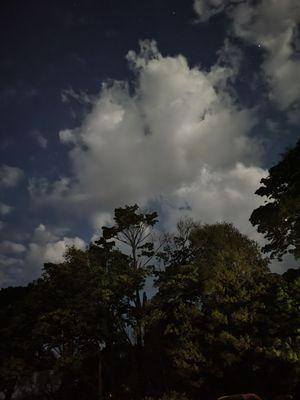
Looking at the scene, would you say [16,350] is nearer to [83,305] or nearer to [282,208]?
[83,305]

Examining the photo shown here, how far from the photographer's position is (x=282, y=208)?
16250 mm

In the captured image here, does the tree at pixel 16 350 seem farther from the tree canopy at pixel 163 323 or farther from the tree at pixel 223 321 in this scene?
the tree at pixel 223 321

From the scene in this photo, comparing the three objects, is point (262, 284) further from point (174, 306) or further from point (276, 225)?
point (174, 306)

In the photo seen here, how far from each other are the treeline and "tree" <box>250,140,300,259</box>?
0.23 feet

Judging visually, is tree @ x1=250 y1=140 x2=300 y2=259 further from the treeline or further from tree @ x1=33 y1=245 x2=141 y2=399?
tree @ x1=33 y1=245 x2=141 y2=399

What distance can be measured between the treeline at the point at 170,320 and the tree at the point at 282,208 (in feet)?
0.23

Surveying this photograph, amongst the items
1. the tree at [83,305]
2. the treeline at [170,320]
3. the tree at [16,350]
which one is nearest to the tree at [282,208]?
the treeline at [170,320]

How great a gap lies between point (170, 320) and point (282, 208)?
52.0 feet

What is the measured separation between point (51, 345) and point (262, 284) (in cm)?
1770

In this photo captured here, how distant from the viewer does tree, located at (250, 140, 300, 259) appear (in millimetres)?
16167

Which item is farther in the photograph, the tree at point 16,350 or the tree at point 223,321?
the tree at point 16,350

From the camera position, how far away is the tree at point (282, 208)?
1617cm

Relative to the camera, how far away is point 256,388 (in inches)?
923

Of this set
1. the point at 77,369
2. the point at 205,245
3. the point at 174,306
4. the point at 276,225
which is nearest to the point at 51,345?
the point at 77,369
